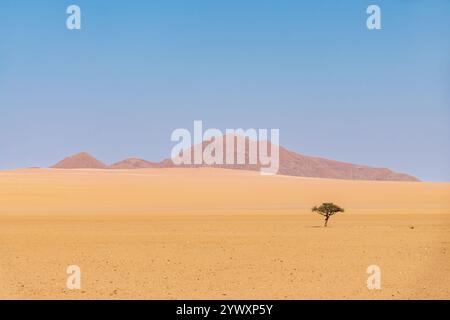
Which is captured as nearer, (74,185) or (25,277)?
(25,277)

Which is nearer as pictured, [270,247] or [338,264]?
[338,264]

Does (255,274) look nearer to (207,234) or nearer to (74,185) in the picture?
(207,234)

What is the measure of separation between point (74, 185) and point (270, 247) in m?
76.0

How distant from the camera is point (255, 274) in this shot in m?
20.9

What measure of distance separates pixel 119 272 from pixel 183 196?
2863 inches

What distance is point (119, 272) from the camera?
21219mm
